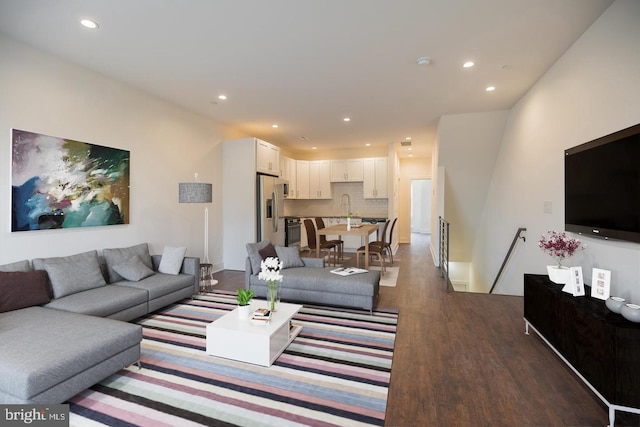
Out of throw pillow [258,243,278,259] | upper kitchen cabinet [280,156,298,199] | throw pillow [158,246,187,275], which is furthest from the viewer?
upper kitchen cabinet [280,156,298,199]

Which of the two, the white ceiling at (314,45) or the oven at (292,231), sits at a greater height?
the white ceiling at (314,45)

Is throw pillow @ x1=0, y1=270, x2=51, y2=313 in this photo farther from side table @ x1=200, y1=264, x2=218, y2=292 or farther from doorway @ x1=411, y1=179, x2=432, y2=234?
doorway @ x1=411, y1=179, x2=432, y2=234

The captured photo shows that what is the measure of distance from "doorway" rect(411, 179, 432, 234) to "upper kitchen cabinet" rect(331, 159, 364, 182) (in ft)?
16.9

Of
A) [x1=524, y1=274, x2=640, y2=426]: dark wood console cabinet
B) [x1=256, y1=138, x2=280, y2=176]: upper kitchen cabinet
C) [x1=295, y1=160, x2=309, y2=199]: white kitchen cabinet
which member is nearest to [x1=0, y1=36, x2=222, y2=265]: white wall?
[x1=256, y1=138, x2=280, y2=176]: upper kitchen cabinet

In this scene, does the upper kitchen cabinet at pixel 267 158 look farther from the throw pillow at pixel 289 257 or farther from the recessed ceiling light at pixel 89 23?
the recessed ceiling light at pixel 89 23

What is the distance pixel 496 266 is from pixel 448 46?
4007 mm

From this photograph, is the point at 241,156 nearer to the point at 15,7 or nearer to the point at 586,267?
the point at 15,7

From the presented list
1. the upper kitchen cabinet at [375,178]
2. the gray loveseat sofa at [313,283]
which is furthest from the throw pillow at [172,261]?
the upper kitchen cabinet at [375,178]

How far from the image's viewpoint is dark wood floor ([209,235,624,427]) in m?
1.87

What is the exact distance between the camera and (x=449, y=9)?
2463 mm

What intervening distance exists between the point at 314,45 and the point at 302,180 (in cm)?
584

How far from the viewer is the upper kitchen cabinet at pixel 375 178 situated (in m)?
8.11

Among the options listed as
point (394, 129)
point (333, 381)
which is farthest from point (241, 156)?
point (333, 381)

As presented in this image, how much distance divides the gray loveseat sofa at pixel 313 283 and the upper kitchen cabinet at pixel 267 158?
2.28m
